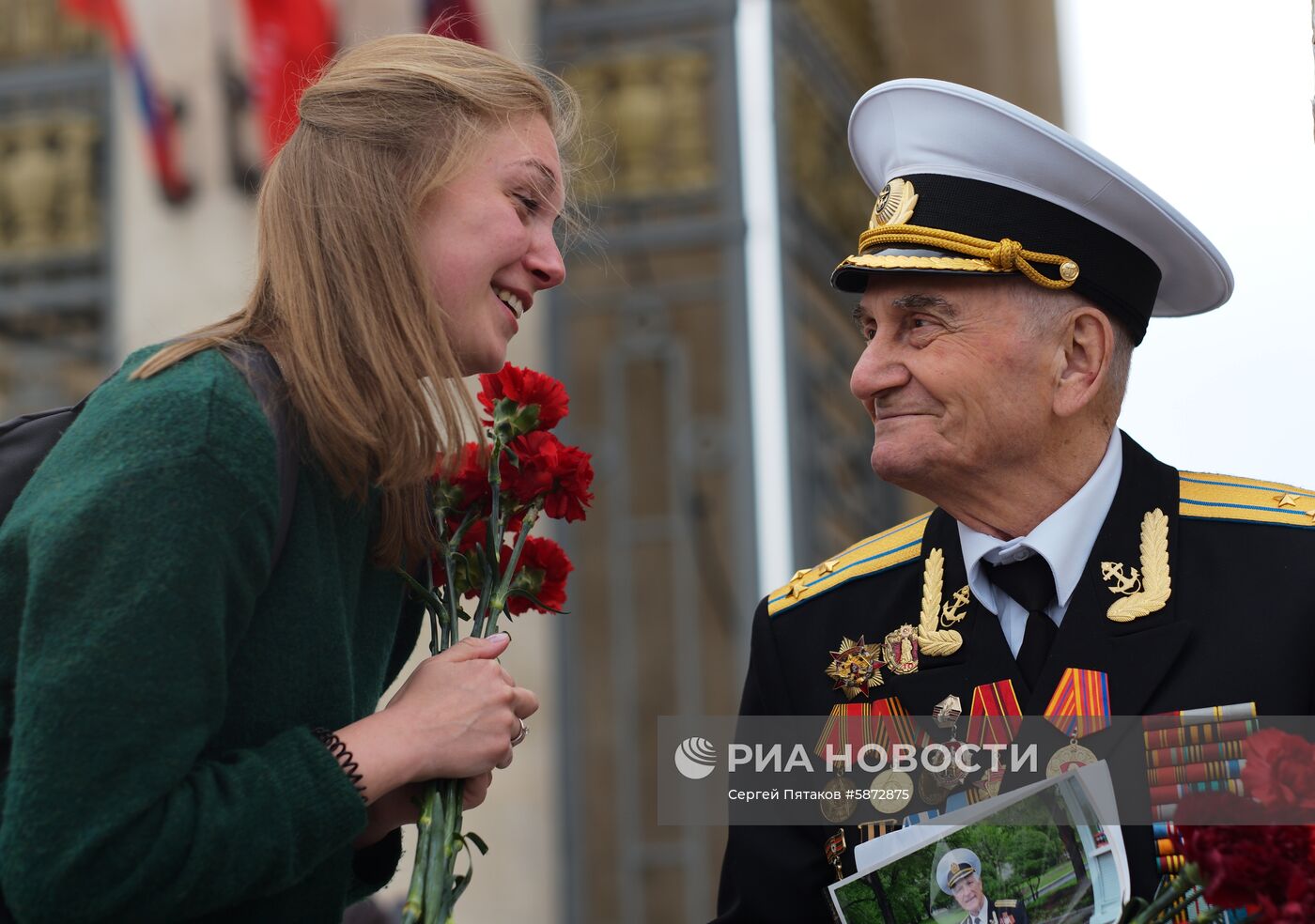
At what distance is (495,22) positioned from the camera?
7.35m

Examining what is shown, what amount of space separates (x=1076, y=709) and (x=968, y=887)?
365 millimetres

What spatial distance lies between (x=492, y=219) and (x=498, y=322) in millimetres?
145

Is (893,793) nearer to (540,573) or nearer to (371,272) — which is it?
(540,573)

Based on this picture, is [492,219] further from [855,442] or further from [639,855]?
[855,442]

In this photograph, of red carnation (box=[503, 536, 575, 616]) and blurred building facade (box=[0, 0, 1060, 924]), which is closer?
red carnation (box=[503, 536, 575, 616])

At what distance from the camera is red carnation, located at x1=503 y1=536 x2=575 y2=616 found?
2799 millimetres

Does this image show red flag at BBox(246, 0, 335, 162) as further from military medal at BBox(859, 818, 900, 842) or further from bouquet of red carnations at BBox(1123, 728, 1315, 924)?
bouquet of red carnations at BBox(1123, 728, 1315, 924)

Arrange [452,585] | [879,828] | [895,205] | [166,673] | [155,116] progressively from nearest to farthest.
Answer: [166,673], [452,585], [879,828], [895,205], [155,116]

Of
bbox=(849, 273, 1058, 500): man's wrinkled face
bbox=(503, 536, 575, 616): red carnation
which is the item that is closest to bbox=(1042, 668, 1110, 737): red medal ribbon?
bbox=(849, 273, 1058, 500): man's wrinkled face

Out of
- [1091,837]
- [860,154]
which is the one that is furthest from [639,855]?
[1091,837]

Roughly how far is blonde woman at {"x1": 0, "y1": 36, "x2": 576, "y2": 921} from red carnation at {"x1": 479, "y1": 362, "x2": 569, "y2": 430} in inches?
1.3

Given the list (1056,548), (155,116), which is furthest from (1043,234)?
(155,116)

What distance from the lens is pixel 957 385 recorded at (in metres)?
3.03

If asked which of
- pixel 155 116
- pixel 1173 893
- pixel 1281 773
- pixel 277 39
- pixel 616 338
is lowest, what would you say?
pixel 1173 893
